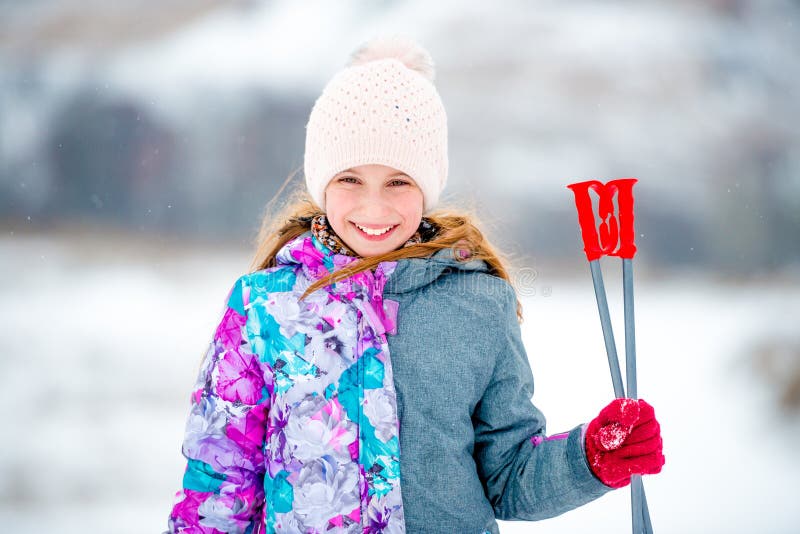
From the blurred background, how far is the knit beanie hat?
1.14 m

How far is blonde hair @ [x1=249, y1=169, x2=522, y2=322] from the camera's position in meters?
1.12

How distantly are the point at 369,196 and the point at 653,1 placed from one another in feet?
5.72

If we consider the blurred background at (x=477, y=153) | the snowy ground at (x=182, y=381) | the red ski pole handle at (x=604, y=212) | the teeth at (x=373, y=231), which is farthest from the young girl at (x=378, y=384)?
the blurred background at (x=477, y=153)

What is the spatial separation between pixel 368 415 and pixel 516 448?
0.25 metres

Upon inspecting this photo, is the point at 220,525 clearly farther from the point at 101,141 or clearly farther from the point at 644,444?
the point at 101,141

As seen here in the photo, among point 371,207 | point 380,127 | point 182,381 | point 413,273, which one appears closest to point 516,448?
point 413,273

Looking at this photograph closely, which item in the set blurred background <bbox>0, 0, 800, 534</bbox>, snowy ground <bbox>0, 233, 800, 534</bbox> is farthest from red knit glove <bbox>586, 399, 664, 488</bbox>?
blurred background <bbox>0, 0, 800, 534</bbox>

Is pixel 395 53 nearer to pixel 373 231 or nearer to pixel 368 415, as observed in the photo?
pixel 373 231

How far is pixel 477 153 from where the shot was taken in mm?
2357

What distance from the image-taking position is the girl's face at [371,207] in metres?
1.13

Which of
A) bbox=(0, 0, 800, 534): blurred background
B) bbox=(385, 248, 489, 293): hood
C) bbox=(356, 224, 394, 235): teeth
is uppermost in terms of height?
bbox=(0, 0, 800, 534): blurred background

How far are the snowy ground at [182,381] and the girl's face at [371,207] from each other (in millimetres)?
1102

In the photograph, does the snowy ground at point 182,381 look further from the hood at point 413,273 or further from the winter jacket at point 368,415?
the hood at point 413,273

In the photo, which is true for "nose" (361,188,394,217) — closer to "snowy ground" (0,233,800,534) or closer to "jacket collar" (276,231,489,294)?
"jacket collar" (276,231,489,294)
